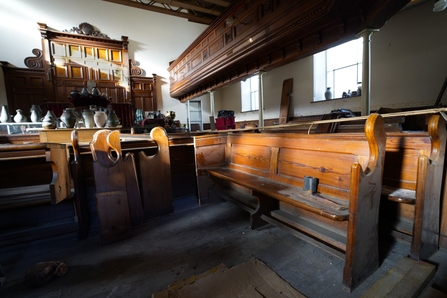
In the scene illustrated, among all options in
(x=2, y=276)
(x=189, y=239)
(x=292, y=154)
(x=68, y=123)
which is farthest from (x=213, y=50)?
(x=2, y=276)

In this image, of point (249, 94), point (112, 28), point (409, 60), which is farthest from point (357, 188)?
point (112, 28)

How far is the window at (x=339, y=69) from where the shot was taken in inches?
196

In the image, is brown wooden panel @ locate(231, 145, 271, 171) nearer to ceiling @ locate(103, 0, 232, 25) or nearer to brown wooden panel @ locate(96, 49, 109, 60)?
brown wooden panel @ locate(96, 49, 109, 60)

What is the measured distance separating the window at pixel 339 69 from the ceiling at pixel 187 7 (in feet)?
14.6

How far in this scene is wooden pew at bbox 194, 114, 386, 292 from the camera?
3.50ft

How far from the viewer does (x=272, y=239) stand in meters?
1.66

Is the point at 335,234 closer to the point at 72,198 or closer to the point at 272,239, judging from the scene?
the point at 272,239

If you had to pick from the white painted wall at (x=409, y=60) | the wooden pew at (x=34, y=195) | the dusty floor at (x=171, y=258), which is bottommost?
the dusty floor at (x=171, y=258)

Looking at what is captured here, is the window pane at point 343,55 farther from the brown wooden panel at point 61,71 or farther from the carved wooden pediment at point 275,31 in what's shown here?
the brown wooden panel at point 61,71

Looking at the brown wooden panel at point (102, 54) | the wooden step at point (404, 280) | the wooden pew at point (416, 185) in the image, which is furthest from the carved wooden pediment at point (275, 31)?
the brown wooden panel at point (102, 54)

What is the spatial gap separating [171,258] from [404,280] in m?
1.39

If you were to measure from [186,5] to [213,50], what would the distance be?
4.15 m

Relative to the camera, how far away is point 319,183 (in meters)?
1.47

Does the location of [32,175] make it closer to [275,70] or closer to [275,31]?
[275,31]
